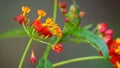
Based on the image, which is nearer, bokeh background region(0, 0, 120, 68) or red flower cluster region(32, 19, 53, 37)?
red flower cluster region(32, 19, 53, 37)

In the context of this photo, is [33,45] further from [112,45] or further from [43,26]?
[43,26]

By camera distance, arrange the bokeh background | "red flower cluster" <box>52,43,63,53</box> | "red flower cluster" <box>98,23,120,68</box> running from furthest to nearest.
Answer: the bokeh background < "red flower cluster" <box>98,23,120,68</box> < "red flower cluster" <box>52,43,63,53</box>

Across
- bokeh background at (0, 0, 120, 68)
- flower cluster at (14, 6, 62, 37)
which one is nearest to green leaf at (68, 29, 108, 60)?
flower cluster at (14, 6, 62, 37)

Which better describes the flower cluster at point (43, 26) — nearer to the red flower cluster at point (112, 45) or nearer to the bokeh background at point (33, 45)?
the red flower cluster at point (112, 45)

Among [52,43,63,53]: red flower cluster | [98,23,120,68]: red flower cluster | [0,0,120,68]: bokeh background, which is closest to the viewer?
[52,43,63,53]: red flower cluster

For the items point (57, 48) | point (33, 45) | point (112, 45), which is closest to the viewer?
point (57, 48)

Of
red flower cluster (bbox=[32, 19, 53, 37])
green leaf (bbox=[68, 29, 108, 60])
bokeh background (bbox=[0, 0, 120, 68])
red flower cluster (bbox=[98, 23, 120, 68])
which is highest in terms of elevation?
red flower cluster (bbox=[32, 19, 53, 37])

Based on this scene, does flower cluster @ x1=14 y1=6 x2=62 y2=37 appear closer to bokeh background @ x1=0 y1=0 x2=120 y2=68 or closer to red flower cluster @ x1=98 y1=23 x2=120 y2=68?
red flower cluster @ x1=98 y1=23 x2=120 y2=68

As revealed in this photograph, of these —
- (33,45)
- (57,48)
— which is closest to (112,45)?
(57,48)

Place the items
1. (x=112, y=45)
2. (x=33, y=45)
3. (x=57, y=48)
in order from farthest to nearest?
(x=33, y=45)
(x=112, y=45)
(x=57, y=48)

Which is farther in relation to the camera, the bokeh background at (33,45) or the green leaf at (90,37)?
the bokeh background at (33,45)

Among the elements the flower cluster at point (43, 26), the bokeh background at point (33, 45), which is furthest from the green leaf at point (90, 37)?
the bokeh background at point (33, 45)
